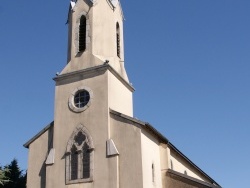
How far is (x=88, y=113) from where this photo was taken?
24.6 metres

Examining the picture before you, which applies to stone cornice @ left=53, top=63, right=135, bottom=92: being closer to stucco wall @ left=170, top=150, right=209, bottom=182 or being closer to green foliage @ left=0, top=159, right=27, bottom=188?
stucco wall @ left=170, top=150, right=209, bottom=182

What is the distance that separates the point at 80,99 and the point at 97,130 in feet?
8.96

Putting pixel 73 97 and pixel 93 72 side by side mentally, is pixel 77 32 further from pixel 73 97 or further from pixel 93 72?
pixel 73 97

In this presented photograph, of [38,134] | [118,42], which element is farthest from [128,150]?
[118,42]

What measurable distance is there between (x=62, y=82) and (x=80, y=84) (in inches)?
58.8

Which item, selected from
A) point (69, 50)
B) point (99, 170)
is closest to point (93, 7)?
point (69, 50)

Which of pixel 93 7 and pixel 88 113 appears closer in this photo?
pixel 88 113

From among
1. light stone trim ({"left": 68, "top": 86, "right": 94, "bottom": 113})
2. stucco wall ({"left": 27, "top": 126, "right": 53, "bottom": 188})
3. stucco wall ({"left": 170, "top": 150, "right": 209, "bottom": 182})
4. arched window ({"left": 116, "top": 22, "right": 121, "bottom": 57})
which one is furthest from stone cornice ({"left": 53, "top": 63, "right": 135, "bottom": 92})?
stucco wall ({"left": 170, "top": 150, "right": 209, "bottom": 182})

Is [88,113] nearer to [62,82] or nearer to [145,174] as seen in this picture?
[62,82]

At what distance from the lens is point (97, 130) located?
78.3 feet

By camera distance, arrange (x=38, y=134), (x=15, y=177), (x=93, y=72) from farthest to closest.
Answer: (x=15, y=177), (x=38, y=134), (x=93, y=72)

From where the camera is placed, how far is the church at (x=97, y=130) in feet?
74.4

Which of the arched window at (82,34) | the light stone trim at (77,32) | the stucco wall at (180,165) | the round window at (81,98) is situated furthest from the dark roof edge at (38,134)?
the stucco wall at (180,165)

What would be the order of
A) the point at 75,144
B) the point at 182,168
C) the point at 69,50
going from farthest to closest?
the point at 182,168
the point at 69,50
the point at 75,144
